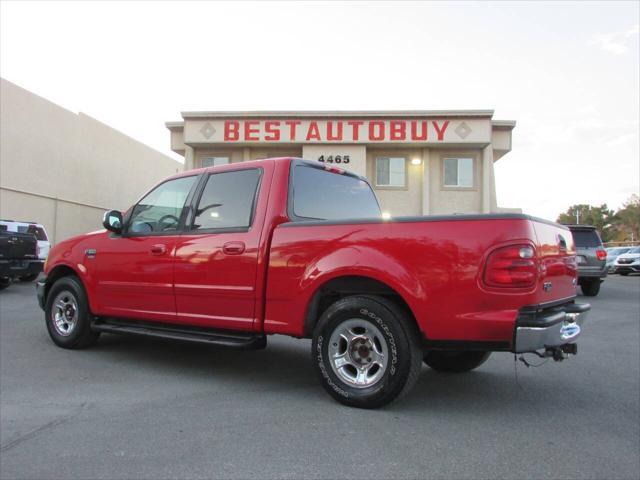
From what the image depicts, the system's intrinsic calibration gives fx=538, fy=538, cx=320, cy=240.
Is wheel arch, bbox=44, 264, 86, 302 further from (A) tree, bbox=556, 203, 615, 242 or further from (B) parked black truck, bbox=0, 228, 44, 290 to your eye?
(A) tree, bbox=556, 203, 615, 242

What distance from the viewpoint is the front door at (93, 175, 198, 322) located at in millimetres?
5188

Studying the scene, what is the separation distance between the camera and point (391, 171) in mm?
23344

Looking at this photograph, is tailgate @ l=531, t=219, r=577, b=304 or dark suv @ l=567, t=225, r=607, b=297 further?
dark suv @ l=567, t=225, r=607, b=297

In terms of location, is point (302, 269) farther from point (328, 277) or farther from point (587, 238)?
point (587, 238)

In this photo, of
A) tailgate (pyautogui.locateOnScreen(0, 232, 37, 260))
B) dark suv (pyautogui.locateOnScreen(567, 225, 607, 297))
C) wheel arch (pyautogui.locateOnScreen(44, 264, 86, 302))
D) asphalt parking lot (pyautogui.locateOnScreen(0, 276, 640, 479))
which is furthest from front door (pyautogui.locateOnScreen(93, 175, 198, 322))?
dark suv (pyautogui.locateOnScreen(567, 225, 607, 297))

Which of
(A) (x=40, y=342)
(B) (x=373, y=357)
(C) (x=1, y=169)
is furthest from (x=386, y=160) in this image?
(B) (x=373, y=357)

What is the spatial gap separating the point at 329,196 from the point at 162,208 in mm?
1745

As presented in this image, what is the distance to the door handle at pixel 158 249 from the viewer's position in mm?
5172

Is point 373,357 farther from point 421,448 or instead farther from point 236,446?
point 236,446

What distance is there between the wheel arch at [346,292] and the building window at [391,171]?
19.2m

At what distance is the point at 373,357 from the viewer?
4008mm

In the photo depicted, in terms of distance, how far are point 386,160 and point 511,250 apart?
66.3 ft

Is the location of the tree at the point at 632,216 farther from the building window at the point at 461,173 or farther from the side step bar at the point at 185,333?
the side step bar at the point at 185,333

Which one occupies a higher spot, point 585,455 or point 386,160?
point 386,160
